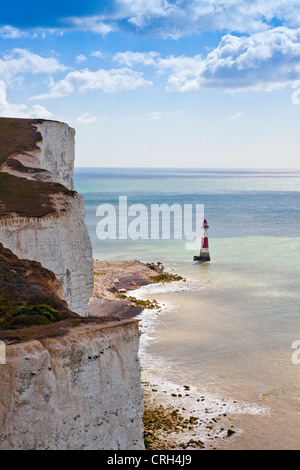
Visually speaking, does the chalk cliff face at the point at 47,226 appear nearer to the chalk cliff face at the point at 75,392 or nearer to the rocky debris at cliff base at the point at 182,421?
the rocky debris at cliff base at the point at 182,421

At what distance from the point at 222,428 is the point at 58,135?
73.4ft

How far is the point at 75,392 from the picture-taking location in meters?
12.1

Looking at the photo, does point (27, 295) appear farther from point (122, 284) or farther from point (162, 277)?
point (162, 277)

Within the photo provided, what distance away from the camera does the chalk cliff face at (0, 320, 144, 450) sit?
37.2 ft

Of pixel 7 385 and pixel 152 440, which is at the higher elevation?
pixel 7 385

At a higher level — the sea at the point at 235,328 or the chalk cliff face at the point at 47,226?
the chalk cliff face at the point at 47,226

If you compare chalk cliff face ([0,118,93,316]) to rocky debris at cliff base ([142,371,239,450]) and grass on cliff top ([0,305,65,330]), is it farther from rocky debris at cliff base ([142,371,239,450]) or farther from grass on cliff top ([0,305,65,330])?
grass on cliff top ([0,305,65,330])

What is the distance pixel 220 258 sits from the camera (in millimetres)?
55281

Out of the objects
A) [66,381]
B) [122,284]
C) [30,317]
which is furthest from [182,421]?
[122,284]

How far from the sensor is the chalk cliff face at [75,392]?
1135 cm

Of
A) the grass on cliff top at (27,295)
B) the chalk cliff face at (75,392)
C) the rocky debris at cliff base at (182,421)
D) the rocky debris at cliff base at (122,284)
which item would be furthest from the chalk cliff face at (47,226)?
the rocky debris at cliff base at (122,284)
